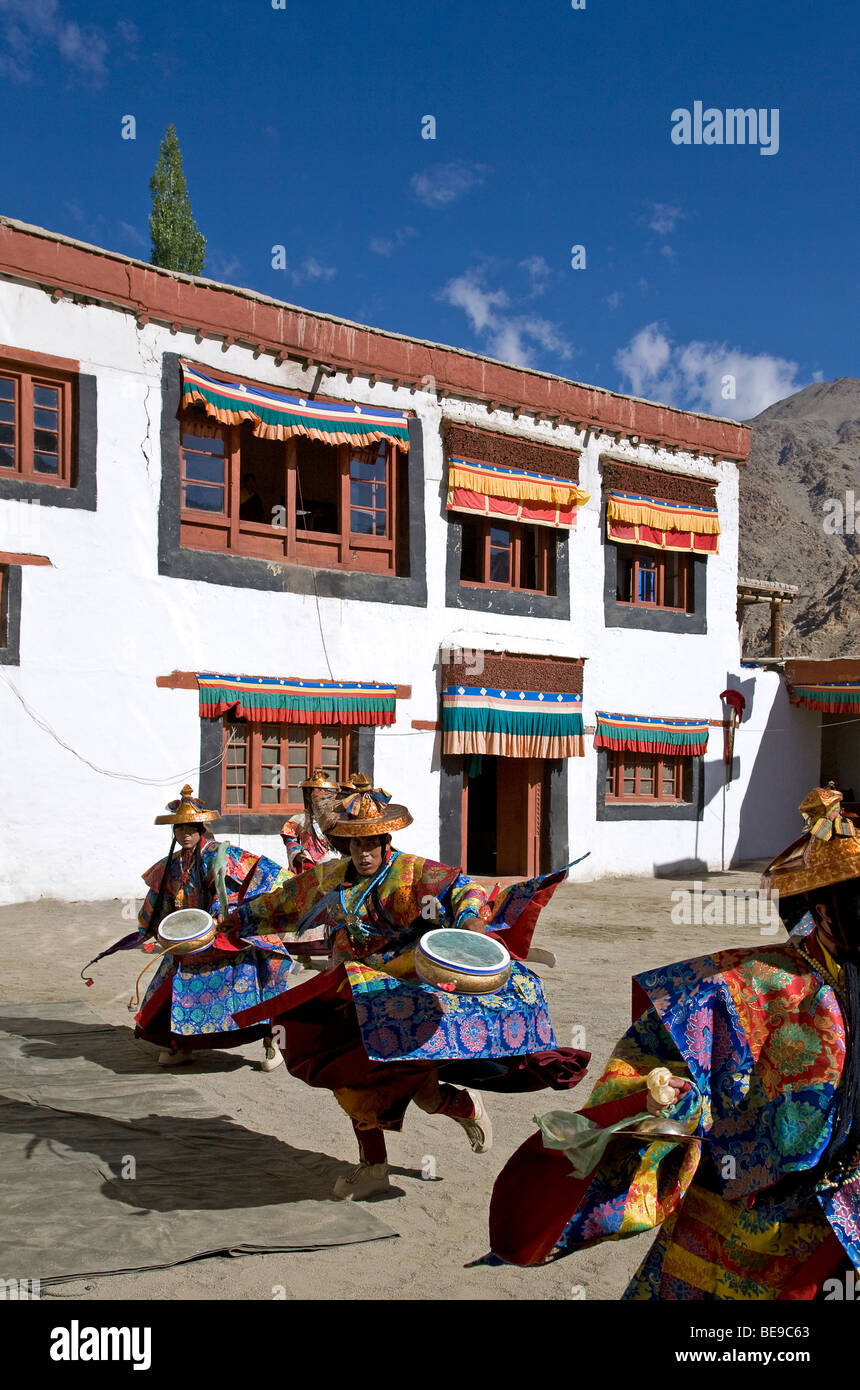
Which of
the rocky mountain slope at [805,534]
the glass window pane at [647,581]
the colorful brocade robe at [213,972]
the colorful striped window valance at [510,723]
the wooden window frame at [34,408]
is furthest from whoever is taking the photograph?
the rocky mountain slope at [805,534]

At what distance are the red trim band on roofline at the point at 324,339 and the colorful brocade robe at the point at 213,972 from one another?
26.0 feet

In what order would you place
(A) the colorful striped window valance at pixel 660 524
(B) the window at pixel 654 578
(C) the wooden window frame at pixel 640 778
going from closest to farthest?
(A) the colorful striped window valance at pixel 660 524 → (C) the wooden window frame at pixel 640 778 → (B) the window at pixel 654 578

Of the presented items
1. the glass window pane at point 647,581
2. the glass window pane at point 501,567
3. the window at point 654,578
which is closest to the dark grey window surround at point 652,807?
the window at point 654,578

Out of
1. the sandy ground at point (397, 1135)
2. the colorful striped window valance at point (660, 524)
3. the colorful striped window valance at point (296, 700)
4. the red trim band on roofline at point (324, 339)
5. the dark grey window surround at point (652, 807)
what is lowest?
the sandy ground at point (397, 1135)

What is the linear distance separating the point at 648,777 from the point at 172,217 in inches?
761

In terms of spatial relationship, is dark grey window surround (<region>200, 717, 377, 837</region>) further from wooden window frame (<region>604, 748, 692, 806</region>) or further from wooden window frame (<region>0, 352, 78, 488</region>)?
wooden window frame (<region>604, 748, 692, 806</region>)

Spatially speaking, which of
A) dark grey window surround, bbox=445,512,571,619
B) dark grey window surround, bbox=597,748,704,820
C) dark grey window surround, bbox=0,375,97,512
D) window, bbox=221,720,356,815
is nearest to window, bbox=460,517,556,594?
dark grey window surround, bbox=445,512,571,619

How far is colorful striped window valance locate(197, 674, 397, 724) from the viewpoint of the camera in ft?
40.3

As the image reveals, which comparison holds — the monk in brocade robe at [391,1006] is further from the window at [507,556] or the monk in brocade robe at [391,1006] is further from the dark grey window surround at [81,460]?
the window at [507,556]

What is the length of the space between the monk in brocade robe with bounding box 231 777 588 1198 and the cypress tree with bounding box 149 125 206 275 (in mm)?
25154

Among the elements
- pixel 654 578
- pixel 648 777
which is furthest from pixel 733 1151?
pixel 654 578

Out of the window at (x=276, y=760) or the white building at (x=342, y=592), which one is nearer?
the white building at (x=342, y=592)

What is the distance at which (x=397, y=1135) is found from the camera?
5.20 metres

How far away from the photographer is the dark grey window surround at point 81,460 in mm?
11312
